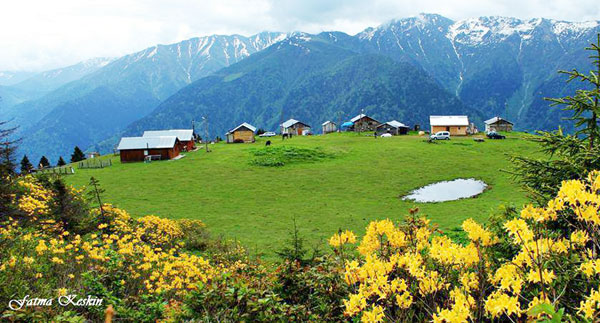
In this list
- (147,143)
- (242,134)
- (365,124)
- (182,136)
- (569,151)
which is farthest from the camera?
(365,124)

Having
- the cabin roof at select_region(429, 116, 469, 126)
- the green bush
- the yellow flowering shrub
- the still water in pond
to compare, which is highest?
the cabin roof at select_region(429, 116, 469, 126)

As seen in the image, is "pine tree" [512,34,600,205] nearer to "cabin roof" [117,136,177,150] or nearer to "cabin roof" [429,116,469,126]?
"cabin roof" [117,136,177,150]

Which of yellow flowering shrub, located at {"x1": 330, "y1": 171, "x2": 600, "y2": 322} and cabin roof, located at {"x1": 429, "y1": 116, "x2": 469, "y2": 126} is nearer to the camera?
yellow flowering shrub, located at {"x1": 330, "y1": 171, "x2": 600, "y2": 322}

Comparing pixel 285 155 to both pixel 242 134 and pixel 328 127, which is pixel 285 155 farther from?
pixel 328 127

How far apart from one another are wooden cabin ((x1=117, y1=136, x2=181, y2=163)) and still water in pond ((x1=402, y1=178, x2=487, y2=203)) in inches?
1515

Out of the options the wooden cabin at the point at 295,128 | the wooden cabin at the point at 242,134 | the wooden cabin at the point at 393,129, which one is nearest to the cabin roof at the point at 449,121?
the wooden cabin at the point at 393,129

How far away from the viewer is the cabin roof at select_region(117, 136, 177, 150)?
54375 mm

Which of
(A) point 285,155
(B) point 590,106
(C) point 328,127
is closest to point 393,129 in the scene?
(C) point 328,127

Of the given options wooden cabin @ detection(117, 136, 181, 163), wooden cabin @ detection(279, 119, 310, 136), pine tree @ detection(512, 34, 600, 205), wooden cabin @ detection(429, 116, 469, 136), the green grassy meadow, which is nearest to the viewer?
pine tree @ detection(512, 34, 600, 205)

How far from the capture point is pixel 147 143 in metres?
54.6

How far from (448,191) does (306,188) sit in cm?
1413

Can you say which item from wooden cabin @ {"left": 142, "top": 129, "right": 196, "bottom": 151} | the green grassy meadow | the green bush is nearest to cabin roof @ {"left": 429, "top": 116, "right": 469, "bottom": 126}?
the green grassy meadow

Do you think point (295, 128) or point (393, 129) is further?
point (295, 128)

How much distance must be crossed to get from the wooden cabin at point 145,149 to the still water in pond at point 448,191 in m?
38.5
